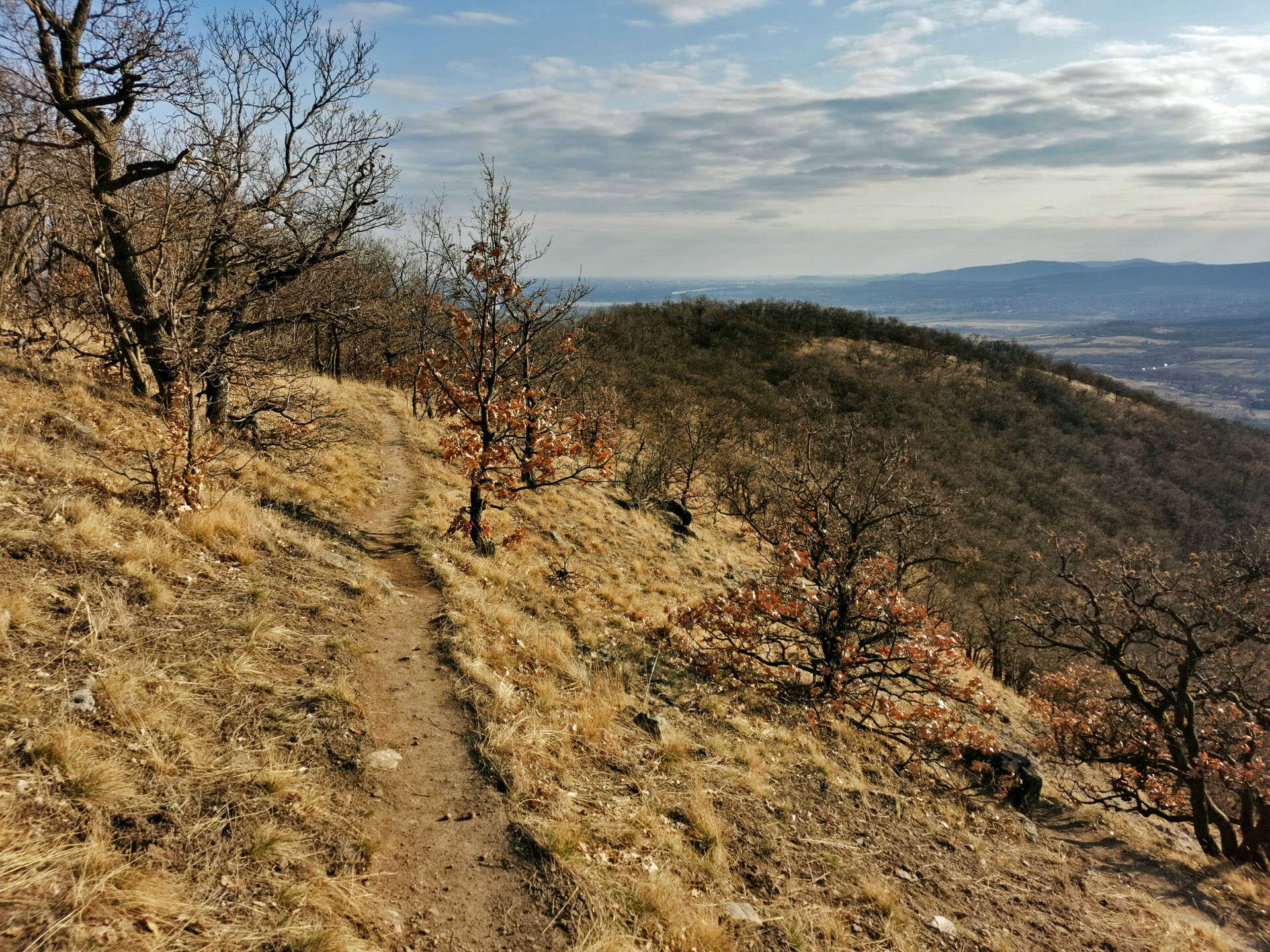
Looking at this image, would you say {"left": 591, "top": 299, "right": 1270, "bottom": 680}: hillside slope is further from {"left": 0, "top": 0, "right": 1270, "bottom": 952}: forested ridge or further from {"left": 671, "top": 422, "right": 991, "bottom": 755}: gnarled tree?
{"left": 671, "top": 422, "right": 991, "bottom": 755}: gnarled tree

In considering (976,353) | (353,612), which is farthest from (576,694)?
(976,353)

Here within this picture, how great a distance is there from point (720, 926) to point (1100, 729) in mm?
14518

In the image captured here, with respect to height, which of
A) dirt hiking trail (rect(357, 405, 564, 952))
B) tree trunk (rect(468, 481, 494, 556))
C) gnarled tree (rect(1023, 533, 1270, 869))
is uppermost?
tree trunk (rect(468, 481, 494, 556))

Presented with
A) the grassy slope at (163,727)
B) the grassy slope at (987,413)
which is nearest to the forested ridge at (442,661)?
the grassy slope at (163,727)

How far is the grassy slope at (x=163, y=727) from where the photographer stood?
3127 mm

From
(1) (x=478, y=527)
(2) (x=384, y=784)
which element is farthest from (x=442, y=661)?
(1) (x=478, y=527)

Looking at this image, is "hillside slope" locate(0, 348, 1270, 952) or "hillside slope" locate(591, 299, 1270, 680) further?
"hillside slope" locate(591, 299, 1270, 680)

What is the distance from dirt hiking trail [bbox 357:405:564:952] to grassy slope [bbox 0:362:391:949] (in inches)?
10.5

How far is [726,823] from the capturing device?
6.23 m

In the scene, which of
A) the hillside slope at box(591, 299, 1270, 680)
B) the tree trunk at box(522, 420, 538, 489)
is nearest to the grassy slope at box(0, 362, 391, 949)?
the tree trunk at box(522, 420, 538, 489)

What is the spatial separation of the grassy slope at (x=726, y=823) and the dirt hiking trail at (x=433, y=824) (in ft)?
0.90

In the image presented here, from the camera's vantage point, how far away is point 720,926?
15.1 feet

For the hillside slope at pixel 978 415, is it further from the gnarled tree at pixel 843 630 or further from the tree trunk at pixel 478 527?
the tree trunk at pixel 478 527

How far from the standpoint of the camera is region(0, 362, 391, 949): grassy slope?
→ 10.3 ft
